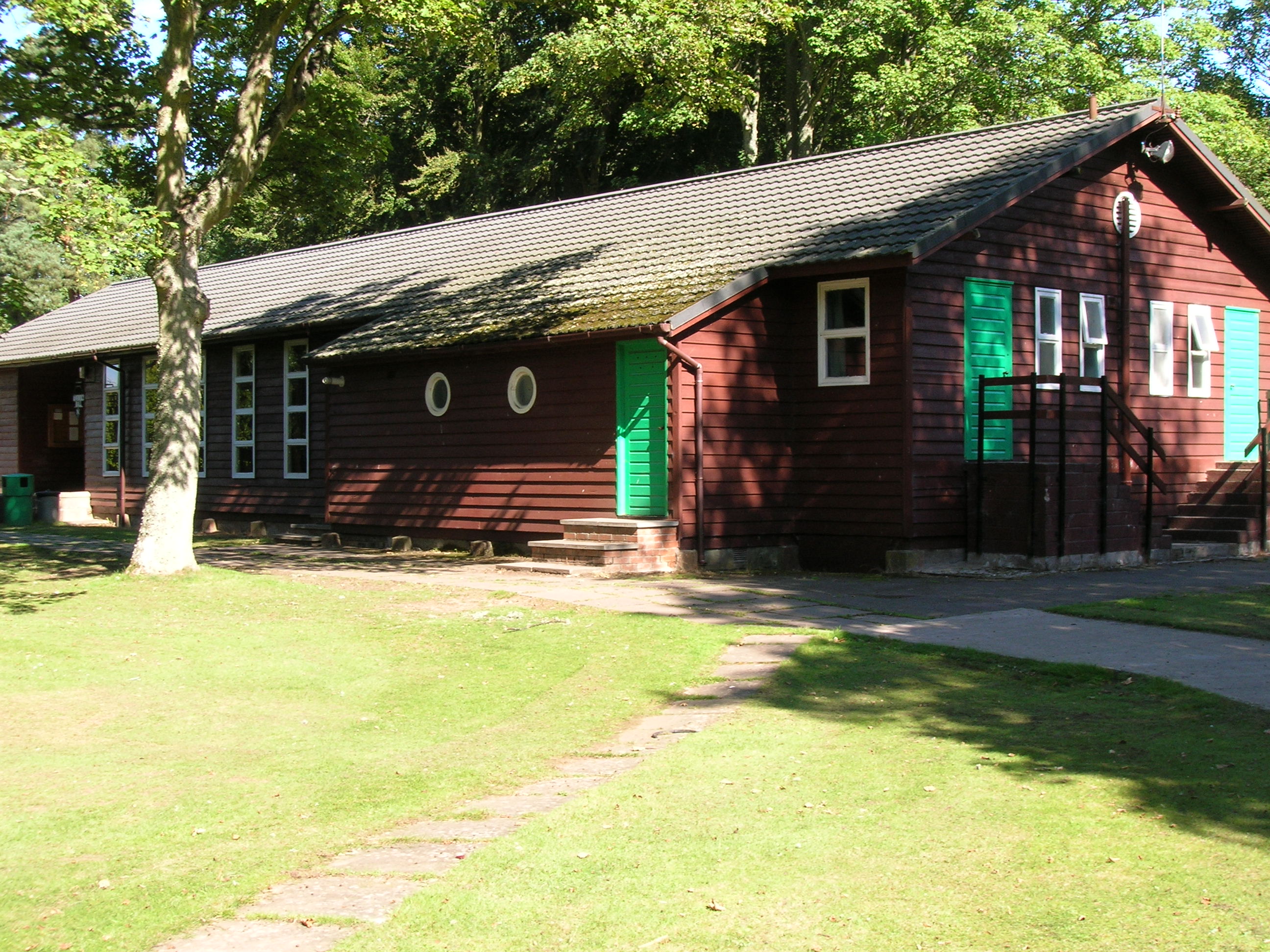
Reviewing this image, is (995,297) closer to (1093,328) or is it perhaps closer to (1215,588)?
(1093,328)

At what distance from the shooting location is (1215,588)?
1502 cm

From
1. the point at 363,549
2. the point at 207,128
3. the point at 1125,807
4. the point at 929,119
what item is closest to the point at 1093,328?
the point at 363,549

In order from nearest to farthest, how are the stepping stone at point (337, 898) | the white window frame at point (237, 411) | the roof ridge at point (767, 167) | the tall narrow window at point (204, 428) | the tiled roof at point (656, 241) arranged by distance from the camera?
the stepping stone at point (337, 898) < the tiled roof at point (656, 241) < the roof ridge at point (767, 167) < the white window frame at point (237, 411) < the tall narrow window at point (204, 428)

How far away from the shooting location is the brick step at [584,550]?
16.8m

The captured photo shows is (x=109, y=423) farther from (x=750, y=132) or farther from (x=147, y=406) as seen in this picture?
(x=750, y=132)

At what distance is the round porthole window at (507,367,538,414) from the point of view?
62.6ft

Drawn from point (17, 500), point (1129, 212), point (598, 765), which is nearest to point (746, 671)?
point (598, 765)

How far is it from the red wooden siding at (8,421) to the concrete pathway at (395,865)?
96.5 feet

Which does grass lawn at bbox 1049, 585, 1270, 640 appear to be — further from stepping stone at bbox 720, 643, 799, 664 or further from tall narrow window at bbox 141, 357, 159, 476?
tall narrow window at bbox 141, 357, 159, 476

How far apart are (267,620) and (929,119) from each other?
27.8 metres

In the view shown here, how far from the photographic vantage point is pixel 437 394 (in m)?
20.7

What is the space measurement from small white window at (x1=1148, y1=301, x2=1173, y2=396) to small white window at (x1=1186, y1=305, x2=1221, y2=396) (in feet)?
1.74

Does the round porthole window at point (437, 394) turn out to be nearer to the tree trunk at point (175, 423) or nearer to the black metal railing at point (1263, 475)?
the tree trunk at point (175, 423)

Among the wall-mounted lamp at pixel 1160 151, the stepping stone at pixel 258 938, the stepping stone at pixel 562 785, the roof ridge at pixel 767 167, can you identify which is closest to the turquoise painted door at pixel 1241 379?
the wall-mounted lamp at pixel 1160 151
